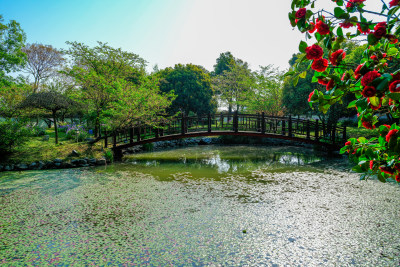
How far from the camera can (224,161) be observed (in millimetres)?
7832

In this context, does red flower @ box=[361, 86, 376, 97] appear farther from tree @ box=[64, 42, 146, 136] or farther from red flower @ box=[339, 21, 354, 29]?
tree @ box=[64, 42, 146, 136]

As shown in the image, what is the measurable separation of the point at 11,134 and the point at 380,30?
7.87m

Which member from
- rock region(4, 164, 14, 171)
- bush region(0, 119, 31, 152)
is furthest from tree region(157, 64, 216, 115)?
rock region(4, 164, 14, 171)

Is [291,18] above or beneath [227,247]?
above

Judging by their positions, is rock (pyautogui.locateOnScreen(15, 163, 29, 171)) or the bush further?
the bush

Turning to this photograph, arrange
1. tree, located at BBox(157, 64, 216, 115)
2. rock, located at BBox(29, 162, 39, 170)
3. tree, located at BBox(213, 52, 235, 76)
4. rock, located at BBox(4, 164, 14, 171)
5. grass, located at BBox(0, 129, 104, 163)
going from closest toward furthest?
rock, located at BBox(4, 164, 14, 171)
rock, located at BBox(29, 162, 39, 170)
grass, located at BBox(0, 129, 104, 163)
tree, located at BBox(157, 64, 216, 115)
tree, located at BBox(213, 52, 235, 76)

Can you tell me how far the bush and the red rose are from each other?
757cm

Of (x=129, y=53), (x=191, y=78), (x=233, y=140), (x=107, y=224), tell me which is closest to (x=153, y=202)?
(x=107, y=224)

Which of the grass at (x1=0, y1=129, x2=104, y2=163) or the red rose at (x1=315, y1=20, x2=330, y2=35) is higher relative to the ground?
the red rose at (x1=315, y1=20, x2=330, y2=35)

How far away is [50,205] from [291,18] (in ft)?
13.3

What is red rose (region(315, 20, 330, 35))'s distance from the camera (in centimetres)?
114

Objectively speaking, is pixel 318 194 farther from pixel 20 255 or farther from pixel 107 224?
pixel 20 255

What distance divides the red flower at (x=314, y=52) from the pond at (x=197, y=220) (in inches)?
70.5

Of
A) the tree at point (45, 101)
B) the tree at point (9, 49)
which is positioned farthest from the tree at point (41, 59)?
the tree at point (45, 101)
